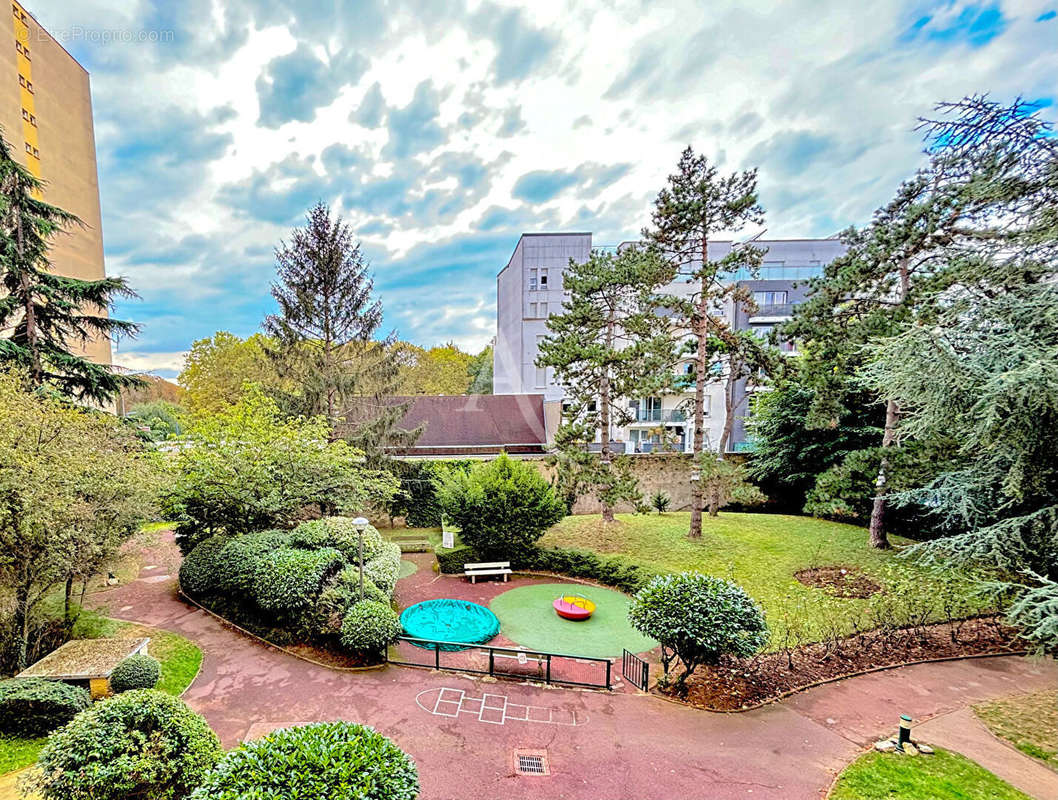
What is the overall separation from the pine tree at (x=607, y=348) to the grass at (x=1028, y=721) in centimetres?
851

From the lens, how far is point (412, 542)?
54.5 feet

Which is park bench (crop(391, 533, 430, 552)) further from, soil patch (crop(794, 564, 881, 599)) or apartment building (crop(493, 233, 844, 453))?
soil patch (crop(794, 564, 881, 599))

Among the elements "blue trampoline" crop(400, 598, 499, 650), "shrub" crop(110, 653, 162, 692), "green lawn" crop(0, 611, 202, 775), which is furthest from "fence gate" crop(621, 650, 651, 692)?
"shrub" crop(110, 653, 162, 692)

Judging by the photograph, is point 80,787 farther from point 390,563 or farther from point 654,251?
point 654,251

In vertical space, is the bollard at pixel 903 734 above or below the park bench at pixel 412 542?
above

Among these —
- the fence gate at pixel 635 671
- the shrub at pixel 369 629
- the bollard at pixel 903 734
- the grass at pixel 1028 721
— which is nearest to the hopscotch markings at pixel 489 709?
the shrub at pixel 369 629

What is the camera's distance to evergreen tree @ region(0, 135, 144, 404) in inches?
416

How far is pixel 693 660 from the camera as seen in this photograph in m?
7.12

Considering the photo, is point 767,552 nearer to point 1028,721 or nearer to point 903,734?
point 1028,721

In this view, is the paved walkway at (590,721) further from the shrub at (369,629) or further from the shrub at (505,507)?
the shrub at (505,507)

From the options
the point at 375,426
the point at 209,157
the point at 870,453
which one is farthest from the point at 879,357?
the point at 209,157

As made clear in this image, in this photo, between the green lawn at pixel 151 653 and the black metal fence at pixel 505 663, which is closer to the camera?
the green lawn at pixel 151 653

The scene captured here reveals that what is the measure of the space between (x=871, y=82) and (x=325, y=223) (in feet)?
54.0

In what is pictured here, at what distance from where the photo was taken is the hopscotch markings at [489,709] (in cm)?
668
